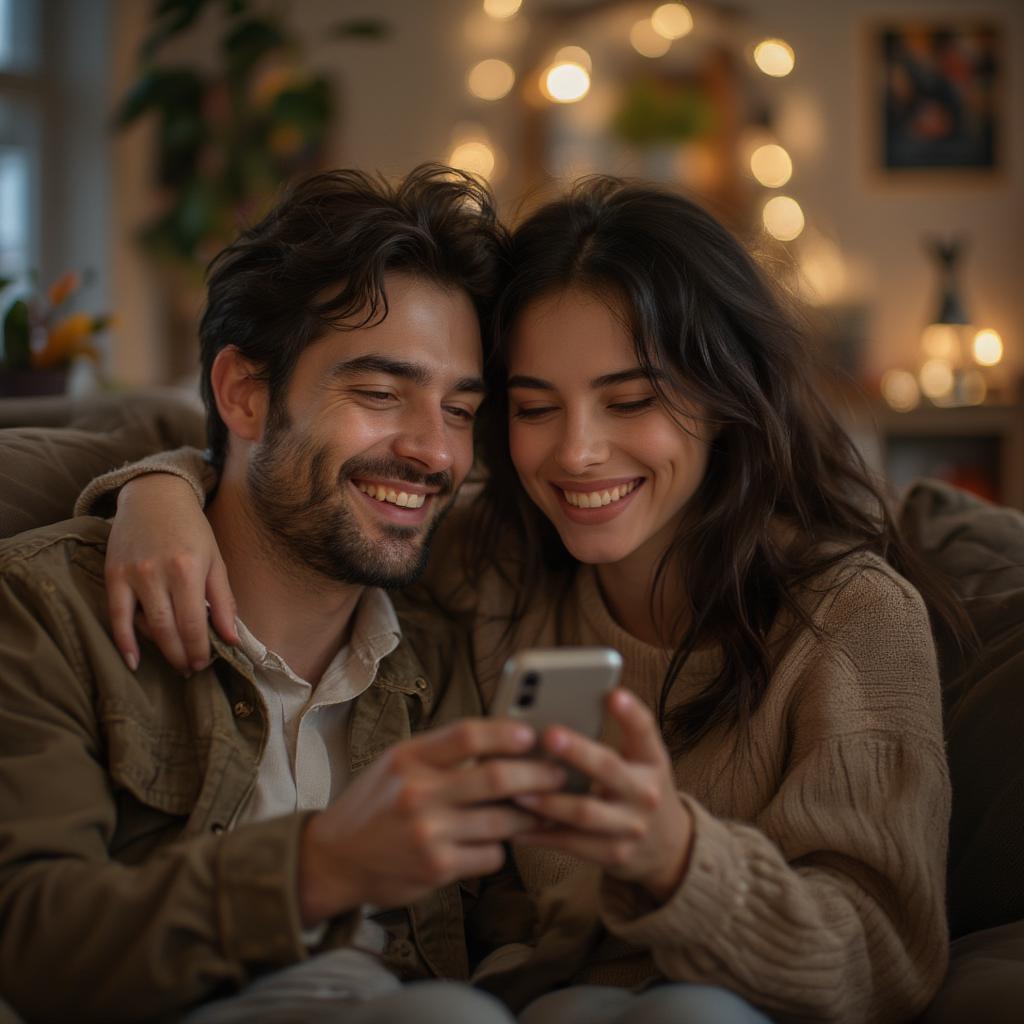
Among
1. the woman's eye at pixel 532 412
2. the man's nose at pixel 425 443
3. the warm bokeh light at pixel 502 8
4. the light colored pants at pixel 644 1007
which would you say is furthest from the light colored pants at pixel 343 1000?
the warm bokeh light at pixel 502 8

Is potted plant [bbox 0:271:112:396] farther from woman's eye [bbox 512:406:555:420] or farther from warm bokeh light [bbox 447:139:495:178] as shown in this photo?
warm bokeh light [bbox 447:139:495:178]

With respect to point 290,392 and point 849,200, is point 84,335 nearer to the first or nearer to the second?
point 290,392

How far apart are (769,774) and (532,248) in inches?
29.3

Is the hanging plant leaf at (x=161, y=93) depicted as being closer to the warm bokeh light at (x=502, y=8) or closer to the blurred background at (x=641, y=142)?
the blurred background at (x=641, y=142)

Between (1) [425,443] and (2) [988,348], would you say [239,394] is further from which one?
(2) [988,348]

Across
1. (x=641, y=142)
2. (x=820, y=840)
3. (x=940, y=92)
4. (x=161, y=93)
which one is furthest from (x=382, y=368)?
(x=940, y=92)

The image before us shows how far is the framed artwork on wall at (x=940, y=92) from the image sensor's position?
5.19 m

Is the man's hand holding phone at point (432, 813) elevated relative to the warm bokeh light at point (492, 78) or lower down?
lower down

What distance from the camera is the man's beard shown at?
151 centimetres

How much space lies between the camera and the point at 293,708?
152 centimetres

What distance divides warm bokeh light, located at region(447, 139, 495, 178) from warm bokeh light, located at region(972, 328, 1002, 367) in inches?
86.2

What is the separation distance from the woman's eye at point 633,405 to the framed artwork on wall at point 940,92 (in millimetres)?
4270

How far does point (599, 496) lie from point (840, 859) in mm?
521

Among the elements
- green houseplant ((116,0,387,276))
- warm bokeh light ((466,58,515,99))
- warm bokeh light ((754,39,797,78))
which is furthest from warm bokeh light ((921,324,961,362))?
green houseplant ((116,0,387,276))
